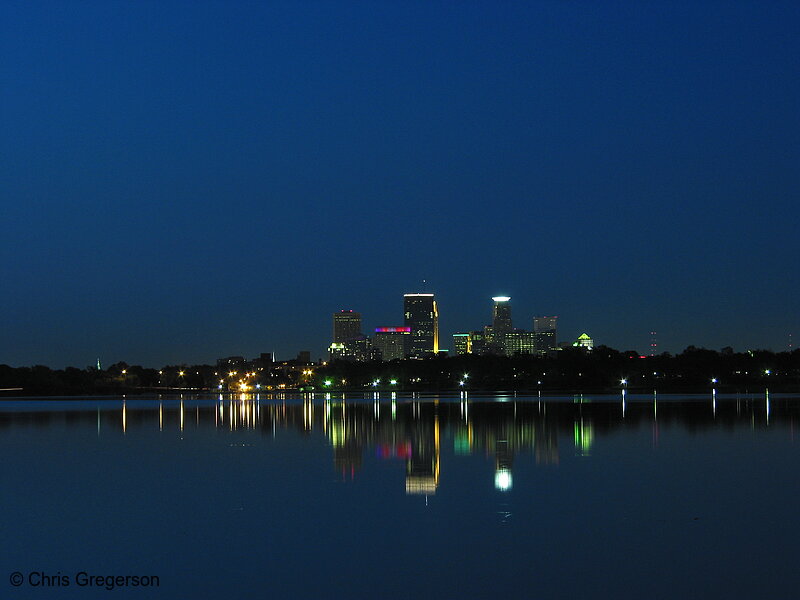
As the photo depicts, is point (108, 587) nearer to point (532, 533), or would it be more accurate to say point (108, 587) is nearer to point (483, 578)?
point (483, 578)

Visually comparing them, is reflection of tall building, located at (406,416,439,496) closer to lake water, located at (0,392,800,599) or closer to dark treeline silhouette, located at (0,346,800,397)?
lake water, located at (0,392,800,599)

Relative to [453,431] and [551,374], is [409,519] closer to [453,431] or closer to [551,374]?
[453,431]

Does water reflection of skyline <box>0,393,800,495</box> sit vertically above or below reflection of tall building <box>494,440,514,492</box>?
below

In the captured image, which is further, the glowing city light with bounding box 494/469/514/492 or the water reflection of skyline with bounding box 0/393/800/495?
the water reflection of skyline with bounding box 0/393/800/495

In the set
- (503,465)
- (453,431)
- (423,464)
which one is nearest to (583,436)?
(453,431)

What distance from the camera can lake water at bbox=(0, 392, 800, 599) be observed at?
1304 centimetres

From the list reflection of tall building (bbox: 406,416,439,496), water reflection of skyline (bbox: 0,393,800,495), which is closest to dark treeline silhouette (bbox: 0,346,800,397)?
water reflection of skyline (bbox: 0,393,800,495)

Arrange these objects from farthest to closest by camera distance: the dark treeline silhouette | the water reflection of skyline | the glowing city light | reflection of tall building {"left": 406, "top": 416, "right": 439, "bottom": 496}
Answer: the dark treeline silhouette → the water reflection of skyline → reflection of tall building {"left": 406, "top": 416, "right": 439, "bottom": 496} → the glowing city light

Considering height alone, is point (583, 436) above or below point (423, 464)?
below

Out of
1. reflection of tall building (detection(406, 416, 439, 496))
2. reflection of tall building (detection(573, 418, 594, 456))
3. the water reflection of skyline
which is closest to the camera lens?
reflection of tall building (detection(406, 416, 439, 496))

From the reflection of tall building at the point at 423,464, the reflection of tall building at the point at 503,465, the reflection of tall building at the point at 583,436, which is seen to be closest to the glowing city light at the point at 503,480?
the reflection of tall building at the point at 503,465

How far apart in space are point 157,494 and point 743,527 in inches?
491

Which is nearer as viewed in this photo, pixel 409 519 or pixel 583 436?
pixel 409 519

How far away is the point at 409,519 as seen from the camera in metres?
17.5
